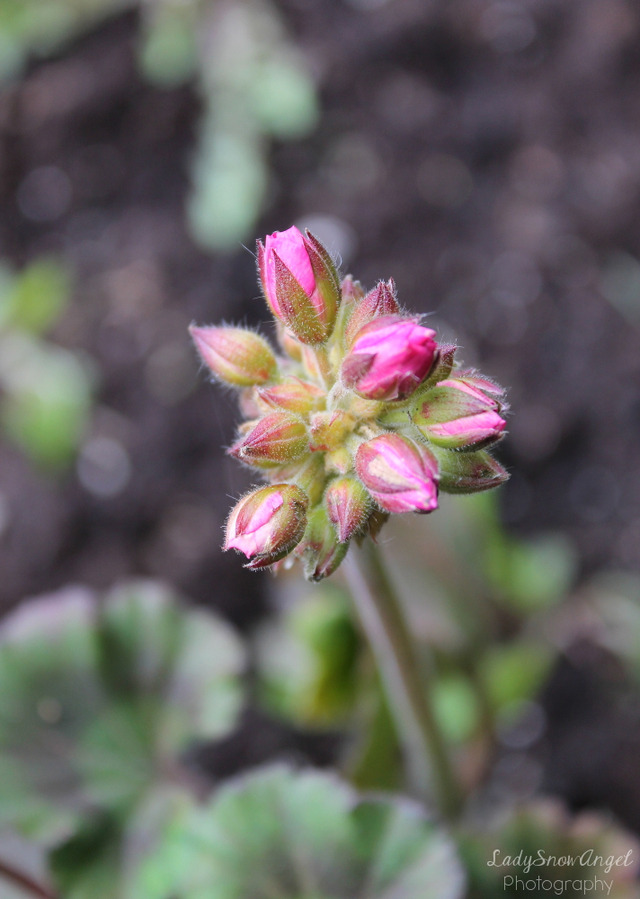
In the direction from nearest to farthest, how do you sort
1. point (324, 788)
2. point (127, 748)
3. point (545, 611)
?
point (324, 788) < point (127, 748) < point (545, 611)

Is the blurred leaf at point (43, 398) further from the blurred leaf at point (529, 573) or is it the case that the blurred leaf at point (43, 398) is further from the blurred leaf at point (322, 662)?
the blurred leaf at point (529, 573)

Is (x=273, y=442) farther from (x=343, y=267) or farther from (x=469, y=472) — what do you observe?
(x=343, y=267)

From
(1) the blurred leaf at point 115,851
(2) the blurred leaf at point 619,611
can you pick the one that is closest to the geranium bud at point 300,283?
(1) the blurred leaf at point 115,851

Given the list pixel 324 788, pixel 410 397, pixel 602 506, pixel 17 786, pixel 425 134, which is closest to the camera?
pixel 410 397

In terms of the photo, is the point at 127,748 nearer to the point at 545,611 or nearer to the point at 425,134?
the point at 545,611

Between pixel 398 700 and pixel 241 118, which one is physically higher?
pixel 241 118

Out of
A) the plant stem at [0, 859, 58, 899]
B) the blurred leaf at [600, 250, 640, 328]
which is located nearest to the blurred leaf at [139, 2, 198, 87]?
the blurred leaf at [600, 250, 640, 328]

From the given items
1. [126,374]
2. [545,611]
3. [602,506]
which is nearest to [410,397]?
[545,611]

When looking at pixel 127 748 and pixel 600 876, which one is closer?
pixel 600 876

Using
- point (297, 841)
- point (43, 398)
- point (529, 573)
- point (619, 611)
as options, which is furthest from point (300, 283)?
point (43, 398)
